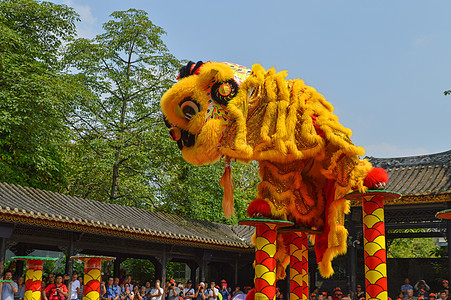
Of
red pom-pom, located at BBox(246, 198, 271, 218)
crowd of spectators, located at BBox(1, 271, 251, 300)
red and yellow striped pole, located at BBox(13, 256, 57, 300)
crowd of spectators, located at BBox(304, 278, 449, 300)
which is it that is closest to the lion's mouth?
red pom-pom, located at BBox(246, 198, 271, 218)

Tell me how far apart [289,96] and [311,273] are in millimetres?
14661

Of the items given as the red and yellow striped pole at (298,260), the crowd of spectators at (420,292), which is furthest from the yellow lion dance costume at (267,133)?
the crowd of spectators at (420,292)

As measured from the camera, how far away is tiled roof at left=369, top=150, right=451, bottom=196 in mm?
13344

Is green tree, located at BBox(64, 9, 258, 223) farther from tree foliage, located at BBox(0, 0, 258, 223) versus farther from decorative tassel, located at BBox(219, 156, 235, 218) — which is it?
decorative tassel, located at BBox(219, 156, 235, 218)

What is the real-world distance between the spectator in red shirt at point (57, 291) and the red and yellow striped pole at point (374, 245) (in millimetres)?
7806

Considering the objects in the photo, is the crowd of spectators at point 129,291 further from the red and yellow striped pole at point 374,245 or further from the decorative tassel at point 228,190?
the red and yellow striped pole at point 374,245

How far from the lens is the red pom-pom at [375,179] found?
4.76 m

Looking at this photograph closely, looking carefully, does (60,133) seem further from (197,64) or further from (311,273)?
(197,64)

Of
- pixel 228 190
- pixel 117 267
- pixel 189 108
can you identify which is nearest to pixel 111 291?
pixel 117 267

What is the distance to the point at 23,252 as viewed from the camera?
46.0ft

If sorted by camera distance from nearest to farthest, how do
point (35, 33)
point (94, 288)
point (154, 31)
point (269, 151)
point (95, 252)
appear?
point (269, 151) → point (94, 288) → point (95, 252) → point (35, 33) → point (154, 31)

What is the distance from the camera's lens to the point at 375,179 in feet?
15.6

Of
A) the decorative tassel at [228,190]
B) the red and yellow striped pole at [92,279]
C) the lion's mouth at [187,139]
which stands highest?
the lion's mouth at [187,139]

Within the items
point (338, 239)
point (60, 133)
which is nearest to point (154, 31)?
point (60, 133)
